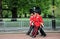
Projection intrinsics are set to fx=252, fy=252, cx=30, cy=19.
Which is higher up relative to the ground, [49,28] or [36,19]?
[36,19]

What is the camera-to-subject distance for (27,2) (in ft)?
99.1

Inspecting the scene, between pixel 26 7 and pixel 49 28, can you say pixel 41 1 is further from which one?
pixel 49 28

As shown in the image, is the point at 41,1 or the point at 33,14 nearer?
the point at 33,14

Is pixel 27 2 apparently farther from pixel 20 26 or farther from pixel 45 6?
pixel 20 26

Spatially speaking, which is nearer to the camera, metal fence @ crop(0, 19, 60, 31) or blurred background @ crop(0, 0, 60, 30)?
metal fence @ crop(0, 19, 60, 31)

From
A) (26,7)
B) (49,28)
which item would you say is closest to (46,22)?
(49,28)

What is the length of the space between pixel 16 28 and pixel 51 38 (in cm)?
608

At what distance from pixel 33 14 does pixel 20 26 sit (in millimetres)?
4009

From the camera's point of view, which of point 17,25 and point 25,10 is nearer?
point 17,25

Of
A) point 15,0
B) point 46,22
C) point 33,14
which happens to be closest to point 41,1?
point 15,0

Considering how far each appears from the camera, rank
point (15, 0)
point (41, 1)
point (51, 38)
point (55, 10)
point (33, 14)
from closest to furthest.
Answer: point (51, 38) < point (33, 14) < point (55, 10) < point (15, 0) < point (41, 1)

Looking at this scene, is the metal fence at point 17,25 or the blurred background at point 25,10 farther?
the blurred background at point 25,10

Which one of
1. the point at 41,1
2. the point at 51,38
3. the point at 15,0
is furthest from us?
the point at 41,1

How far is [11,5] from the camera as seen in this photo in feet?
96.1
